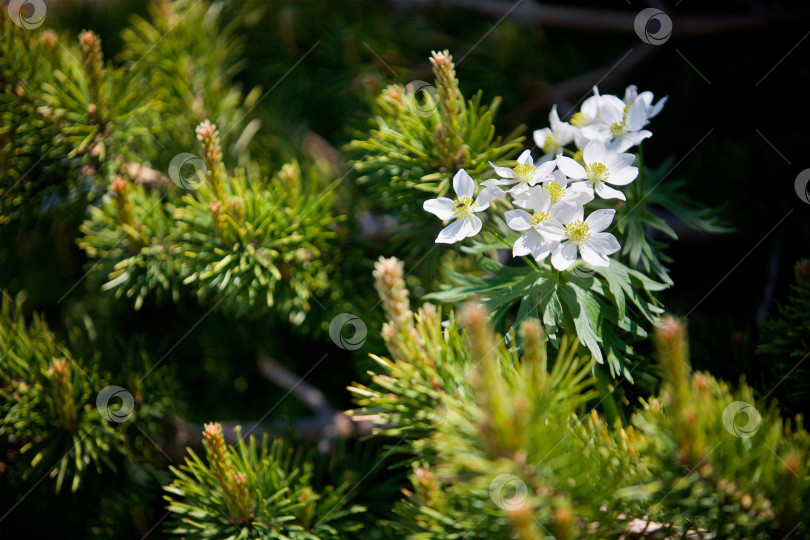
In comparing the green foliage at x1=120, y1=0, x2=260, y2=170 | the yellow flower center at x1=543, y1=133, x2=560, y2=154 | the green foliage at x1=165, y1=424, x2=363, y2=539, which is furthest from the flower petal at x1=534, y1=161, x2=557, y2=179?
the green foliage at x1=120, y1=0, x2=260, y2=170

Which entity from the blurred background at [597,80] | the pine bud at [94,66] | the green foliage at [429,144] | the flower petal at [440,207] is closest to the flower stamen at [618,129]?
the green foliage at [429,144]

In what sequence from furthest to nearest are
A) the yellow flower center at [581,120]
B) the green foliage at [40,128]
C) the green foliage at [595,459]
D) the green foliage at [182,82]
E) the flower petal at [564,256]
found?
1. the green foliage at [182,82]
2. the green foliage at [40,128]
3. the yellow flower center at [581,120]
4. the flower petal at [564,256]
5. the green foliage at [595,459]

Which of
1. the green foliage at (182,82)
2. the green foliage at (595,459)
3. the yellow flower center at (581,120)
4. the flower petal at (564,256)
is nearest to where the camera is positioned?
the green foliage at (595,459)

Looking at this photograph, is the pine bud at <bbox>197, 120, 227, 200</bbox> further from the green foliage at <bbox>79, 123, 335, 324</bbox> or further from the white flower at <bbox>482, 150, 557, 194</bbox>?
the white flower at <bbox>482, 150, 557, 194</bbox>

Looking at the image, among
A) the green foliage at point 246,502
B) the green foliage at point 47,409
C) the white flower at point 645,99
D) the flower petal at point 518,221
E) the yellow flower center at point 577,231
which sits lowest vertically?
the green foliage at point 47,409

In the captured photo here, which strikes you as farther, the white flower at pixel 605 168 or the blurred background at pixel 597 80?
the blurred background at pixel 597 80

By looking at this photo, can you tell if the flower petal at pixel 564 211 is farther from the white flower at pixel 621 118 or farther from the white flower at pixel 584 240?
the white flower at pixel 621 118

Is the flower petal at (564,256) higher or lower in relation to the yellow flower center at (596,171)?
lower
